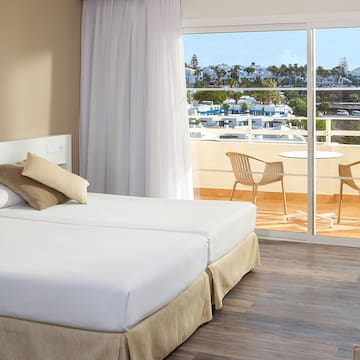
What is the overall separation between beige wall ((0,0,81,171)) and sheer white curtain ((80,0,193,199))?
0.48 feet

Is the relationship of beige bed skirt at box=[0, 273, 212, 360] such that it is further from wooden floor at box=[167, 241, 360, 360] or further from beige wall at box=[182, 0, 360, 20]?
beige wall at box=[182, 0, 360, 20]

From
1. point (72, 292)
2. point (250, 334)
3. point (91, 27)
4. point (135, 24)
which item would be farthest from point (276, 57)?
point (72, 292)

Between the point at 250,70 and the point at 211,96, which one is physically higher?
the point at 250,70

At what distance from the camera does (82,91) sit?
6316mm

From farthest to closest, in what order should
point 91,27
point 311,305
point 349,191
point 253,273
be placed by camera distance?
point 91,27, point 349,191, point 253,273, point 311,305

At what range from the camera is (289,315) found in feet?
13.5

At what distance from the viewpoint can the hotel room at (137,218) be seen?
3.14 m

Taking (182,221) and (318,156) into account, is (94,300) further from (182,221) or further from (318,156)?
(318,156)

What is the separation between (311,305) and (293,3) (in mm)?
2602

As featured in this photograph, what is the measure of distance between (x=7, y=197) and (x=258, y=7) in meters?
2.59

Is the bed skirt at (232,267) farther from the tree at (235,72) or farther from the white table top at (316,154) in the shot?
the tree at (235,72)

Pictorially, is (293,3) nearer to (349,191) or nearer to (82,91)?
(349,191)

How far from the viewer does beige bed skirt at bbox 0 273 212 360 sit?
301cm

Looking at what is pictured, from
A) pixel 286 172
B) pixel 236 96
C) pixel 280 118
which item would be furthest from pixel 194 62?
pixel 286 172
